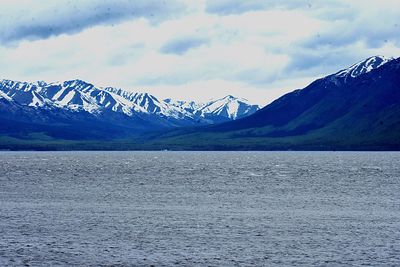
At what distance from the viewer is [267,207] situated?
8712 cm

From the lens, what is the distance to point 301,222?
71.2 m

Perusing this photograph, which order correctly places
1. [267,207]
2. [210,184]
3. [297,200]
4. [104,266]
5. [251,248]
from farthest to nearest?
[210,184], [297,200], [267,207], [251,248], [104,266]

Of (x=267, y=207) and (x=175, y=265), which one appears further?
(x=267, y=207)

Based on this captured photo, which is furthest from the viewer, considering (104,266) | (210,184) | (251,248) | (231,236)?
(210,184)

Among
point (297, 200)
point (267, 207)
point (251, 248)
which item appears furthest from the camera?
point (297, 200)

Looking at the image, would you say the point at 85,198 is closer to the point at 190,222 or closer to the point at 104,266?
the point at 190,222

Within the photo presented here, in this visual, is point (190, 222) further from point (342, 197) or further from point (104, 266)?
point (342, 197)

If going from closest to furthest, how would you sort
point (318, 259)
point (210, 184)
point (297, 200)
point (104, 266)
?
point (104, 266)
point (318, 259)
point (297, 200)
point (210, 184)

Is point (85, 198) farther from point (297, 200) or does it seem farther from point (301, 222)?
point (301, 222)

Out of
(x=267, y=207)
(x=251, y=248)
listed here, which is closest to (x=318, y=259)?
(x=251, y=248)

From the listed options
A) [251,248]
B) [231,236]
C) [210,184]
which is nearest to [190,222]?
[231,236]

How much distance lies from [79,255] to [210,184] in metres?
82.0

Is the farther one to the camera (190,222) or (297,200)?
(297,200)

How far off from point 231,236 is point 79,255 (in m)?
15.5
